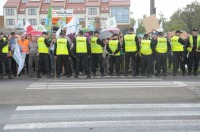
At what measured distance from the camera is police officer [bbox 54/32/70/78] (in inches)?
609

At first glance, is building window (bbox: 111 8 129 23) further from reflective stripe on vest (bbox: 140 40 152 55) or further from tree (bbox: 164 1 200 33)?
reflective stripe on vest (bbox: 140 40 152 55)

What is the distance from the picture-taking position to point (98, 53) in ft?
52.9

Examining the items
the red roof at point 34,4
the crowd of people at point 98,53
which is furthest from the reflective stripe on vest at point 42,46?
the red roof at point 34,4

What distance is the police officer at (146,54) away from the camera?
15.7 metres

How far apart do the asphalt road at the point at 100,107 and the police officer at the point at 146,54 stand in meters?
3.16

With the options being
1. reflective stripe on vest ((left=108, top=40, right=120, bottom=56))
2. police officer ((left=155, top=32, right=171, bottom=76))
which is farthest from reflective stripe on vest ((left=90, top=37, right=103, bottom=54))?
police officer ((left=155, top=32, right=171, bottom=76))

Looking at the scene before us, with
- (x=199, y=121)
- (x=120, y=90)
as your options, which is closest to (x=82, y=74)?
(x=120, y=90)

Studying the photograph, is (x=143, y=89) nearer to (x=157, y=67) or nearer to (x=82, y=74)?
(x=157, y=67)

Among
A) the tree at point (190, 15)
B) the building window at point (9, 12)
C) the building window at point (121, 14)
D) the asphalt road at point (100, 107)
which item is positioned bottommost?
the asphalt road at point (100, 107)

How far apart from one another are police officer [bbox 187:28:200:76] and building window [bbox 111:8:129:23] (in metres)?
65.5

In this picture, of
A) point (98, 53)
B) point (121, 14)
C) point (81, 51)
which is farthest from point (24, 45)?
point (121, 14)

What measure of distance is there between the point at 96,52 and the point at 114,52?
2.59 ft

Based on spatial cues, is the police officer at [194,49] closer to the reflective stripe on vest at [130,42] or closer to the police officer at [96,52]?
the reflective stripe on vest at [130,42]

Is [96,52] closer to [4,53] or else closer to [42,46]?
[42,46]
